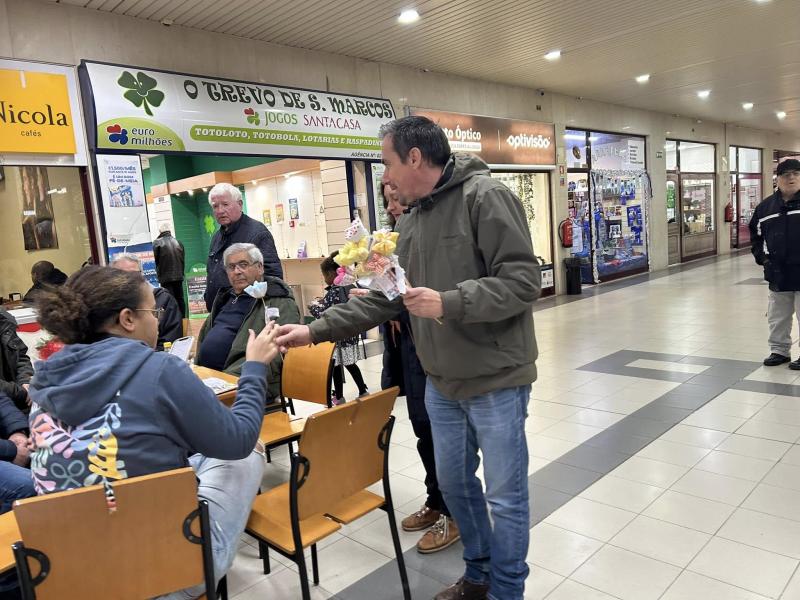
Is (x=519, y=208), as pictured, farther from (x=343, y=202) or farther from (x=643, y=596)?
(x=343, y=202)

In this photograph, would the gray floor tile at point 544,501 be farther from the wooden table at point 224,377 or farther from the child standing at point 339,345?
the child standing at point 339,345

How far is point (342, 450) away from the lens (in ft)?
6.35

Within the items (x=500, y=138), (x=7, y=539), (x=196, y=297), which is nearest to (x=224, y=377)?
(x=7, y=539)

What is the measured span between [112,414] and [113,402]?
29mm

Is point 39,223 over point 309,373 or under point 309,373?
over

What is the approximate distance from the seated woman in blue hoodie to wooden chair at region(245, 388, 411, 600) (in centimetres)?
26

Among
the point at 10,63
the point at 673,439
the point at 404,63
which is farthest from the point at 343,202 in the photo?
the point at 673,439

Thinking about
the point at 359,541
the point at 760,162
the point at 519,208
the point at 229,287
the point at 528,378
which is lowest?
the point at 359,541

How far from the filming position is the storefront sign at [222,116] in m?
5.04

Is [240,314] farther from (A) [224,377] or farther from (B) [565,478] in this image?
(B) [565,478]

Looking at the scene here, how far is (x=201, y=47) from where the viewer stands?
5793 millimetres

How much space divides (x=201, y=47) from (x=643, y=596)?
5.92m

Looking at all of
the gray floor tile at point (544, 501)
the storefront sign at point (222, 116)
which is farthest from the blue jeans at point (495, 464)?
the storefront sign at point (222, 116)

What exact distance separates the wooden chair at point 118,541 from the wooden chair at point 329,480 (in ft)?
1.23
